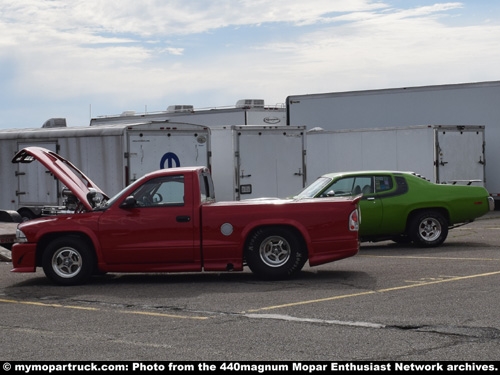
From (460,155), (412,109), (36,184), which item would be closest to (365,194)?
(36,184)

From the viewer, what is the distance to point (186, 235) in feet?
45.6

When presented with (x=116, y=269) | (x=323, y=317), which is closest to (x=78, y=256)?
(x=116, y=269)

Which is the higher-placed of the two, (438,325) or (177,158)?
(177,158)

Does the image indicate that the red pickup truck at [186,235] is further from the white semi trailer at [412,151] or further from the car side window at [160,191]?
the white semi trailer at [412,151]

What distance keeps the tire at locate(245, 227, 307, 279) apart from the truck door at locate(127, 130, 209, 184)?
863cm

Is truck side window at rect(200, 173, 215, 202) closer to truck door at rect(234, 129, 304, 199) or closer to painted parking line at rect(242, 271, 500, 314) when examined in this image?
painted parking line at rect(242, 271, 500, 314)

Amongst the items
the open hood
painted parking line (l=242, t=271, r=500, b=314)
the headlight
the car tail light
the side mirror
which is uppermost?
the open hood

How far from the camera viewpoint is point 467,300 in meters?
11.3

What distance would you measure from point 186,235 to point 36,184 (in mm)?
10894

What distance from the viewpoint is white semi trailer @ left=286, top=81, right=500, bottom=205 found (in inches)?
1197

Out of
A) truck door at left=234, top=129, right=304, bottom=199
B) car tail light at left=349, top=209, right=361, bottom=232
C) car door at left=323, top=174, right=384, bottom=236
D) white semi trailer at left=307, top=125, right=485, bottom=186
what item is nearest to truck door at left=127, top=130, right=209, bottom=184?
truck door at left=234, top=129, right=304, bottom=199

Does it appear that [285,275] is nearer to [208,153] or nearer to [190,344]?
[190,344]

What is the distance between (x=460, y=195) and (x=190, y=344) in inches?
425

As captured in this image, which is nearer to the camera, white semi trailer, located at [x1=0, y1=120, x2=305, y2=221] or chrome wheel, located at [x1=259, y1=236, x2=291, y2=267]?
chrome wheel, located at [x1=259, y1=236, x2=291, y2=267]
